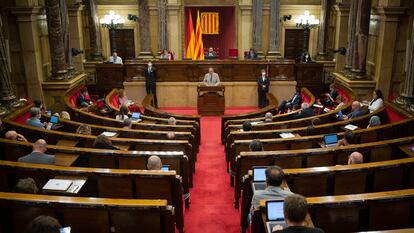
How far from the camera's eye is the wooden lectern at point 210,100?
11922 mm

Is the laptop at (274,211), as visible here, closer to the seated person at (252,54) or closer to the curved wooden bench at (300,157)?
the curved wooden bench at (300,157)

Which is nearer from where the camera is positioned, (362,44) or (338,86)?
(362,44)

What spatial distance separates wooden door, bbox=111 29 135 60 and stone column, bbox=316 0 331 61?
281 inches

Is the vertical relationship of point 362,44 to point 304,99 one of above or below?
above

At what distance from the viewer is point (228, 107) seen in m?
13.1

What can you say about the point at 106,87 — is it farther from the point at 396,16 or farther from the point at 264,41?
the point at 396,16

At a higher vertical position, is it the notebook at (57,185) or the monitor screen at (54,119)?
the notebook at (57,185)

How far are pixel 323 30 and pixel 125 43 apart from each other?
24.7ft

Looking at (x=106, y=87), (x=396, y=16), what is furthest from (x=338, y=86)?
(x=106, y=87)

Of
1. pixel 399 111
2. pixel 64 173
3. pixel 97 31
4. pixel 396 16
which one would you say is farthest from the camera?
pixel 97 31

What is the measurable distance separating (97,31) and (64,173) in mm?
11329

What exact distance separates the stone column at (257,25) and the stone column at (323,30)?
2.15 metres

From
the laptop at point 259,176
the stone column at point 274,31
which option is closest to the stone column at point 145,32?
the stone column at point 274,31

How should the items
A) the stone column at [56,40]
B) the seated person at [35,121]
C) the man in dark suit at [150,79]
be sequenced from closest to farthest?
the seated person at [35,121]
the stone column at [56,40]
the man in dark suit at [150,79]
